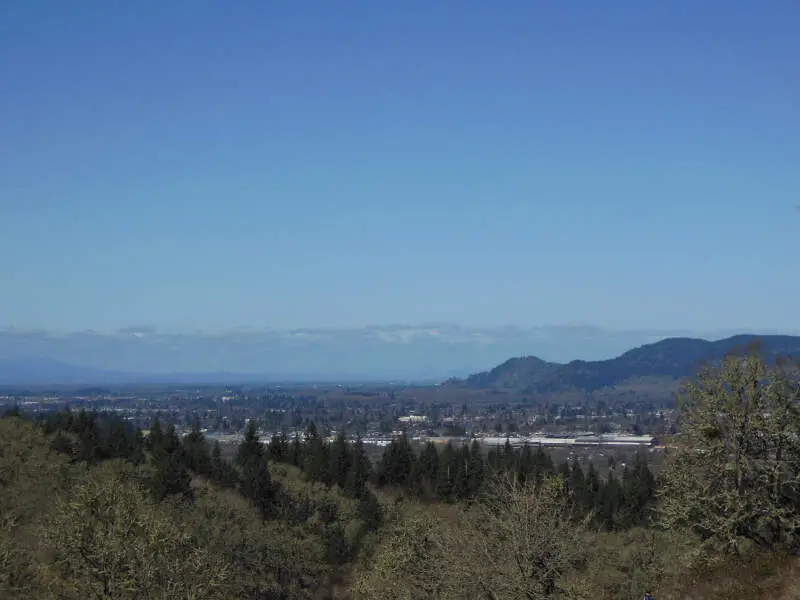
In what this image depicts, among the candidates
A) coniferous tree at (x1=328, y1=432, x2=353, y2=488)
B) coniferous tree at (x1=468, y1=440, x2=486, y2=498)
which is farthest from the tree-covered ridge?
coniferous tree at (x1=468, y1=440, x2=486, y2=498)

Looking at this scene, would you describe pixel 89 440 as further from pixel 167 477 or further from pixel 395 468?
pixel 395 468

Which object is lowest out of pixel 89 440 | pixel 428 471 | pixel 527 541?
pixel 428 471

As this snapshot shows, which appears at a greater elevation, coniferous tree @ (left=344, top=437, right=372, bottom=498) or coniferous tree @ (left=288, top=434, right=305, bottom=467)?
coniferous tree @ (left=288, top=434, right=305, bottom=467)

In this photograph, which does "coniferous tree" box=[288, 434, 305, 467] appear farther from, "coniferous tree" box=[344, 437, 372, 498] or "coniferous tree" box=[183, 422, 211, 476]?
"coniferous tree" box=[183, 422, 211, 476]

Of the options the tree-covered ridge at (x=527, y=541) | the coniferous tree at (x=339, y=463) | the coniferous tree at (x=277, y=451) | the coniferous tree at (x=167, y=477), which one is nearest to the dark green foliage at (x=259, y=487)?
the coniferous tree at (x=167, y=477)

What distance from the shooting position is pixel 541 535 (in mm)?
33031

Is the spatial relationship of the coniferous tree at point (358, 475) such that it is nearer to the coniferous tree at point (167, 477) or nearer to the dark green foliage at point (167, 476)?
the dark green foliage at point (167, 476)

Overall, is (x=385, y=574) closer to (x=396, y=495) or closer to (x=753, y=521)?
(x=753, y=521)

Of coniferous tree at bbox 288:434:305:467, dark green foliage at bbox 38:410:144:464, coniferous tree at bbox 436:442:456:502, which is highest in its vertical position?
dark green foliage at bbox 38:410:144:464

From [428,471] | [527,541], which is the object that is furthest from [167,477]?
[527,541]

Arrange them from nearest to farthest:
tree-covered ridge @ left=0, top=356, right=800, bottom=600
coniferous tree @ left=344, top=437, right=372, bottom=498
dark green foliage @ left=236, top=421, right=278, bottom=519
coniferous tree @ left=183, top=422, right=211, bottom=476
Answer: tree-covered ridge @ left=0, top=356, right=800, bottom=600
dark green foliage @ left=236, top=421, right=278, bottom=519
coniferous tree @ left=344, top=437, right=372, bottom=498
coniferous tree @ left=183, top=422, right=211, bottom=476

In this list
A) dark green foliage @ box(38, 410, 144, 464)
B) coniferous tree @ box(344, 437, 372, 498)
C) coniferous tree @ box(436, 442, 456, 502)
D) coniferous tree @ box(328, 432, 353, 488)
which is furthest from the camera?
coniferous tree @ box(436, 442, 456, 502)

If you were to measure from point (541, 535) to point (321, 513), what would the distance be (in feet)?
187

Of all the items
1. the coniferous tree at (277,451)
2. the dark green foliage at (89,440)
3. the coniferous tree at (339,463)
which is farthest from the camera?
the coniferous tree at (277,451)
